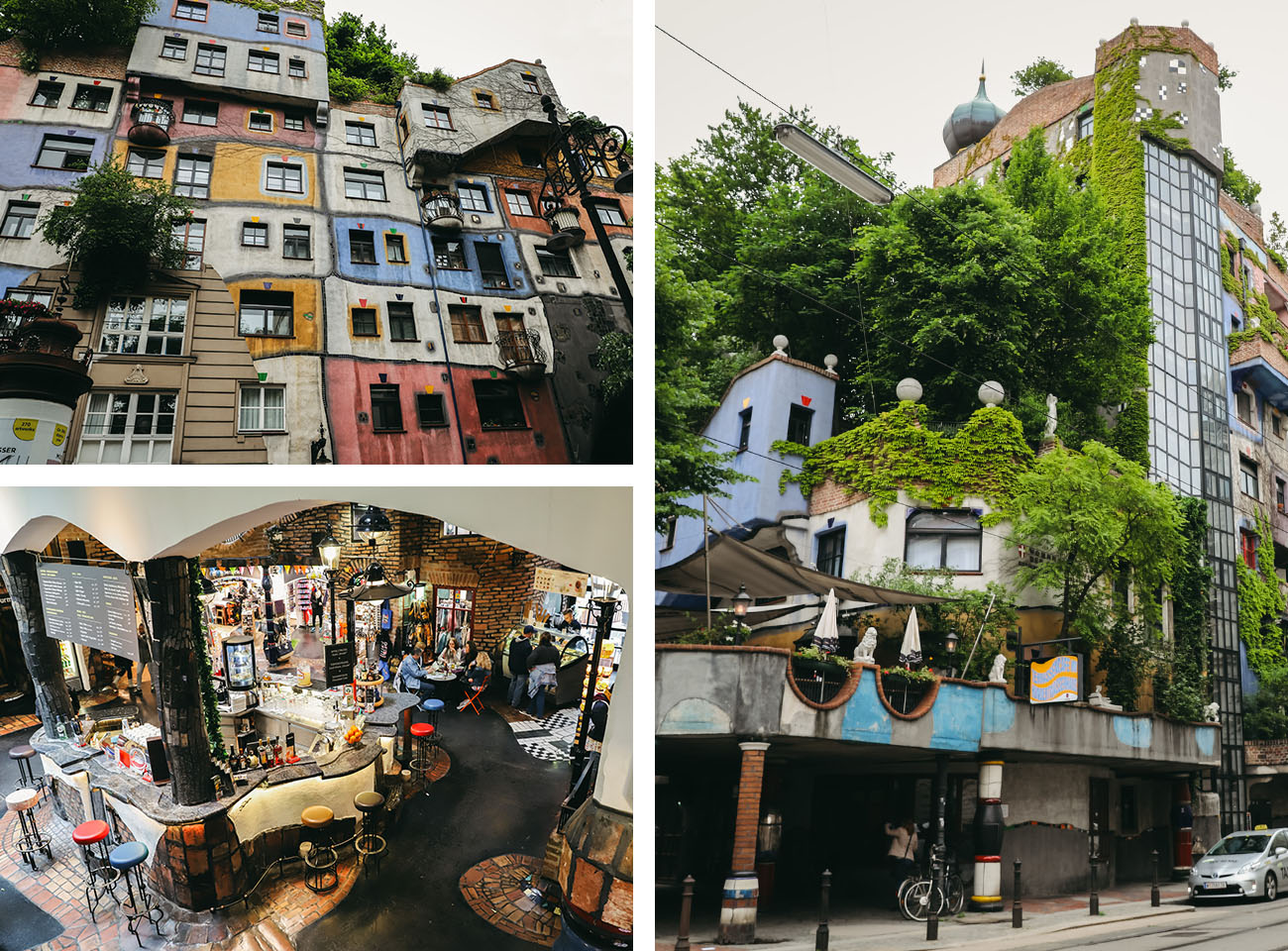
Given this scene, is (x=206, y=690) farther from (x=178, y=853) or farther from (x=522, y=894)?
(x=522, y=894)

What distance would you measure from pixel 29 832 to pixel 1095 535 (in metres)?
5.68

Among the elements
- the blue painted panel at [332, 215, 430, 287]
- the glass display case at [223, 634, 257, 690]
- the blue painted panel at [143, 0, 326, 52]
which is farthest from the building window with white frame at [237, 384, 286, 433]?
the glass display case at [223, 634, 257, 690]

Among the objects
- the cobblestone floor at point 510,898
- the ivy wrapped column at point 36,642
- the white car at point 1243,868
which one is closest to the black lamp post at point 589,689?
the cobblestone floor at point 510,898

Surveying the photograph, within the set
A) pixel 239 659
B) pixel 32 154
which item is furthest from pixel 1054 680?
pixel 239 659

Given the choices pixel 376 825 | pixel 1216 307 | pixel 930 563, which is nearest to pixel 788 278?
pixel 930 563

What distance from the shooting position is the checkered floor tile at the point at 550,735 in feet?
20.4

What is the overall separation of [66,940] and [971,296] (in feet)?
16.4

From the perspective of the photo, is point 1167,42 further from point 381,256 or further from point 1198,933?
point 1198,933

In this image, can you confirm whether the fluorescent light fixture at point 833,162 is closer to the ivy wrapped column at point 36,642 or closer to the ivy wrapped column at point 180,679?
the ivy wrapped column at point 180,679

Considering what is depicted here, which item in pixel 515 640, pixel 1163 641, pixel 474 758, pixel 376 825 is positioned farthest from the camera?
pixel 515 640

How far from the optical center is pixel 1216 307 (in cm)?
359

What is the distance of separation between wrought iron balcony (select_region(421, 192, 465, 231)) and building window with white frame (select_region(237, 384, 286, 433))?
77 cm

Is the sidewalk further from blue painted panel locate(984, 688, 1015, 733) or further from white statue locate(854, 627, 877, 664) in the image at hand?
white statue locate(854, 627, 877, 664)

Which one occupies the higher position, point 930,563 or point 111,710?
point 930,563
